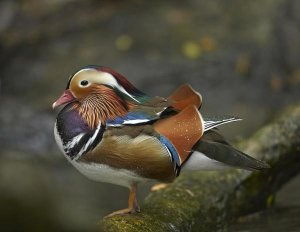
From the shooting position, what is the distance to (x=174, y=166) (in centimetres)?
368

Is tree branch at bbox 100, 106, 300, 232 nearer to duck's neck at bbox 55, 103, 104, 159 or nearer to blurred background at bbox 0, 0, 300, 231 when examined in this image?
duck's neck at bbox 55, 103, 104, 159

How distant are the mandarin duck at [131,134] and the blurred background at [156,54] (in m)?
4.24

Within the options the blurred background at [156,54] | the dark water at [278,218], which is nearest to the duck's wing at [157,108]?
the dark water at [278,218]

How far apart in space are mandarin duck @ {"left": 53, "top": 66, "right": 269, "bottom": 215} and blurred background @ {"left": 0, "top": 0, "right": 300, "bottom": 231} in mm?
4244

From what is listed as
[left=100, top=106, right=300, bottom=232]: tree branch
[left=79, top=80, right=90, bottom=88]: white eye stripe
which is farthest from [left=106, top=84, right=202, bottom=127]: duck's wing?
[left=100, top=106, right=300, bottom=232]: tree branch

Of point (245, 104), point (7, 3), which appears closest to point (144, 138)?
point (245, 104)

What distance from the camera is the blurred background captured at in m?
9.18

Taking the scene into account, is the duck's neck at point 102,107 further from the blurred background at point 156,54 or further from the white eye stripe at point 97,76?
the blurred background at point 156,54

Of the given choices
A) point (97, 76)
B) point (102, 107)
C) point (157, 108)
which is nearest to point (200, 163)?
point (157, 108)

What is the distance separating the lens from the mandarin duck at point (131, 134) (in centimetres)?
356

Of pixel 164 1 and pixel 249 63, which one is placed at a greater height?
pixel 164 1

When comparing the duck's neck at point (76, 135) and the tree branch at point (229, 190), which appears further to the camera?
the tree branch at point (229, 190)

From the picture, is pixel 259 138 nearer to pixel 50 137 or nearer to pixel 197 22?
pixel 50 137

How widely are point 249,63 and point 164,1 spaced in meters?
1.83
